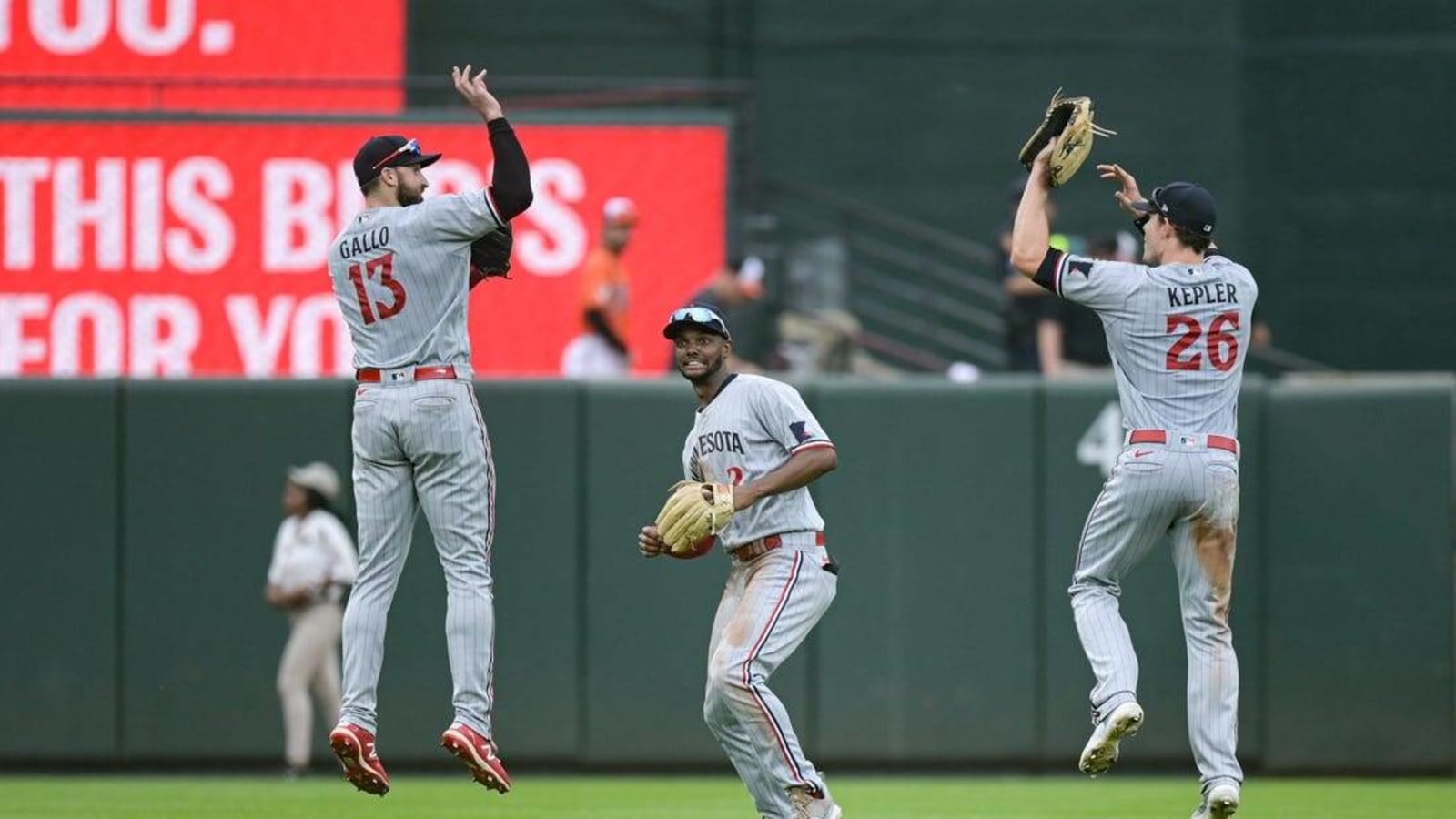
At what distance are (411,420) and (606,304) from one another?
5.22 m

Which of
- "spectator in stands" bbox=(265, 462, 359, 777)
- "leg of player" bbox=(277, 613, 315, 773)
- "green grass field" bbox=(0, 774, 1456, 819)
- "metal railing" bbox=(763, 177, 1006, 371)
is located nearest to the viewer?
"green grass field" bbox=(0, 774, 1456, 819)

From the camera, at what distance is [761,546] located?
26.5 feet

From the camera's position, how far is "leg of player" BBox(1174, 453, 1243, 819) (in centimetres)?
796

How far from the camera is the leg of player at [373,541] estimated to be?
7977 millimetres

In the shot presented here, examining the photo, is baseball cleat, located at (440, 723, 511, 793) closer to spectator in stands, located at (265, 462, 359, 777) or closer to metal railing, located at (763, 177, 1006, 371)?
spectator in stands, located at (265, 462, 359, 777)

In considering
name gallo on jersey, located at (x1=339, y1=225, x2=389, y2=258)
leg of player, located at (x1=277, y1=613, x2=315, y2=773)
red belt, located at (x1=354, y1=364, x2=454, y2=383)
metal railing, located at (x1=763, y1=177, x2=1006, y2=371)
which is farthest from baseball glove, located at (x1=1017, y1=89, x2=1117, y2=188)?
metal railing, located at (x1=763, y1=177, x2=1006, y2=371)

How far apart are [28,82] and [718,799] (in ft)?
19.9

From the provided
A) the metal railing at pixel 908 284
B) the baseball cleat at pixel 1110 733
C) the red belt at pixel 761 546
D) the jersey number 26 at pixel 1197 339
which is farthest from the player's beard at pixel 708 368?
the metal railing at pixel 908 284

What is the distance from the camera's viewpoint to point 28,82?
13.5 m

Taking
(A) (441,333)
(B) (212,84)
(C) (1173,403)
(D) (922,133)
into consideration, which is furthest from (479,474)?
(D) (922,133)

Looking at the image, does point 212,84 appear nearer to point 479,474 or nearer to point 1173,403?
point 479,474

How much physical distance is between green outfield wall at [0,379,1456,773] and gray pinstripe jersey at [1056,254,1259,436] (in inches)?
196

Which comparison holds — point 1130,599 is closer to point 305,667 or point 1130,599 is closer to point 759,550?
point 305,667

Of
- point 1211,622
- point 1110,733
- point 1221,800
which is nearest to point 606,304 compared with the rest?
point 1211,622
